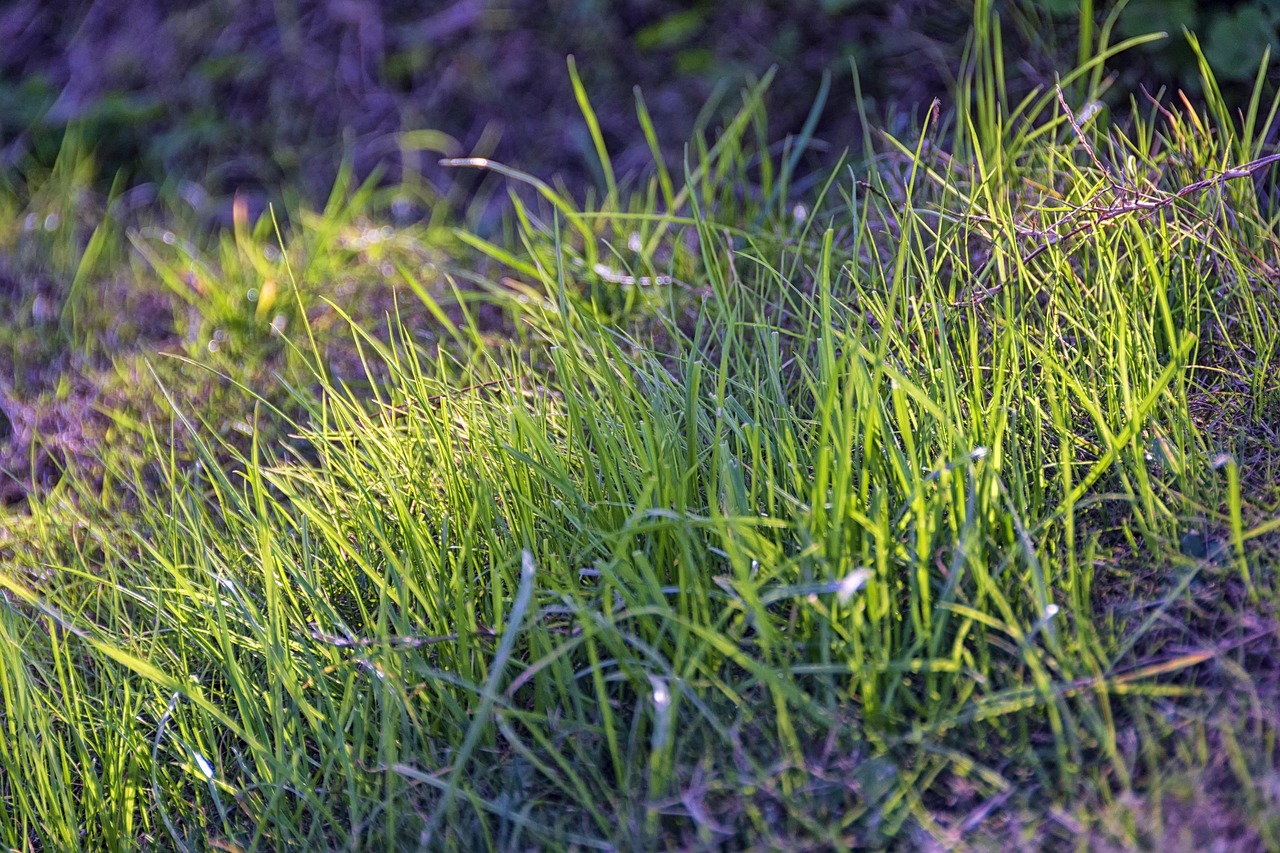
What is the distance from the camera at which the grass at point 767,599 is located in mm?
1270

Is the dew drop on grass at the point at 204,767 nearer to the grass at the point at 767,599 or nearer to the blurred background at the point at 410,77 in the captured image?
the grass at the point at 767,599

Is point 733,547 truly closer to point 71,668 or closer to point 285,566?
point 285,566

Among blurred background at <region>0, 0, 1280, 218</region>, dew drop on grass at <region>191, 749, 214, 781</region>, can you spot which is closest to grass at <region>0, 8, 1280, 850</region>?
dew drop on grass at <region>191, 749, 214, 781</region>

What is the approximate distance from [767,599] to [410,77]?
2.80m

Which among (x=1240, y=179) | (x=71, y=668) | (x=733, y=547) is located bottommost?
(x=71, y=668)

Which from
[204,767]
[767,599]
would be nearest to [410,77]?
[204,767]

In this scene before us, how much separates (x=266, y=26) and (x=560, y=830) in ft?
10.6

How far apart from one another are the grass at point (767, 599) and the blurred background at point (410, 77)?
111cm

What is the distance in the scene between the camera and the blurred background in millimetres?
3055

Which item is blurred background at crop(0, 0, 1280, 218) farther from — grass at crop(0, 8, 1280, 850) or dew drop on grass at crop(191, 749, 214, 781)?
dew drop on grass at crop(191, 749, 214, 781)

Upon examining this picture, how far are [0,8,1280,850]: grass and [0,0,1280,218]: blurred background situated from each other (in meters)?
1.11

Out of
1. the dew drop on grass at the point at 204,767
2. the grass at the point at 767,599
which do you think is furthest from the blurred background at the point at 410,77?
the dew drop on grass at the point at 204,767

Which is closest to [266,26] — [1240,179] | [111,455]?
[111,455]

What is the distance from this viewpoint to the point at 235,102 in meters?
3.69
